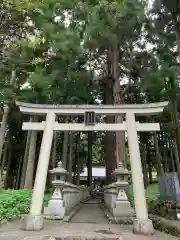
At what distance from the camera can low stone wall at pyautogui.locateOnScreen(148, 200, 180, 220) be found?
8148mm

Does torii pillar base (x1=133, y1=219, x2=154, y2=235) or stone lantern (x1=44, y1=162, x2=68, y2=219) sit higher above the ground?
stone lantern (x1=44, y1=162, x2=68, y2=219)

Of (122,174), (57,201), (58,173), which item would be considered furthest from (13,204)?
(122,174)

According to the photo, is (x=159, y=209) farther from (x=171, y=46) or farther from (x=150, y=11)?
(x=150, y=11)

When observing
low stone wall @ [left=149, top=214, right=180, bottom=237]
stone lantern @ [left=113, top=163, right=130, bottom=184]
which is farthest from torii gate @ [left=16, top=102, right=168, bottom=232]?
stone lantern @ [left=113, top=163, right=130, bottom=184]

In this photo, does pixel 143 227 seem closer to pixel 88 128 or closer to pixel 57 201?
pixel 88 128

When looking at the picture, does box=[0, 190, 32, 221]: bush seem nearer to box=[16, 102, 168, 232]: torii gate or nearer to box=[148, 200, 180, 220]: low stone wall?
box=[16, 102, 168, 232]: torii gate

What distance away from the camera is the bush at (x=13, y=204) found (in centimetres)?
865

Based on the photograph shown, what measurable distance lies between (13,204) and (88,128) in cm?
440

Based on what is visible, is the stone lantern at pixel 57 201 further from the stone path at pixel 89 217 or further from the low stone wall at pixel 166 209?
the low stone wall at pixel 166 209

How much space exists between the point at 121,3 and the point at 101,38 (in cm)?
174

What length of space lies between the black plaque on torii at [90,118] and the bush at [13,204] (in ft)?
13.9

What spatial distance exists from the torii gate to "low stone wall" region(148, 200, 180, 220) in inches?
78.3

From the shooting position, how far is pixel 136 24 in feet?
39.8

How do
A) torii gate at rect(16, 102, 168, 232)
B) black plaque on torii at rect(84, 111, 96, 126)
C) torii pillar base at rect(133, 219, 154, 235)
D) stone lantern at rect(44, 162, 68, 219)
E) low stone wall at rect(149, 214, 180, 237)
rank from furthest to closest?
stone lantern at rect(44, 162, 68, 219) → black plaque on torii at rect(84, 111, 96, 126) → torii gate at rect(16, 102, 168, 232) → torii pillar base at rect(133, 219, 154, 235) → low stone wall at rect(149, 214, 180, 237)
